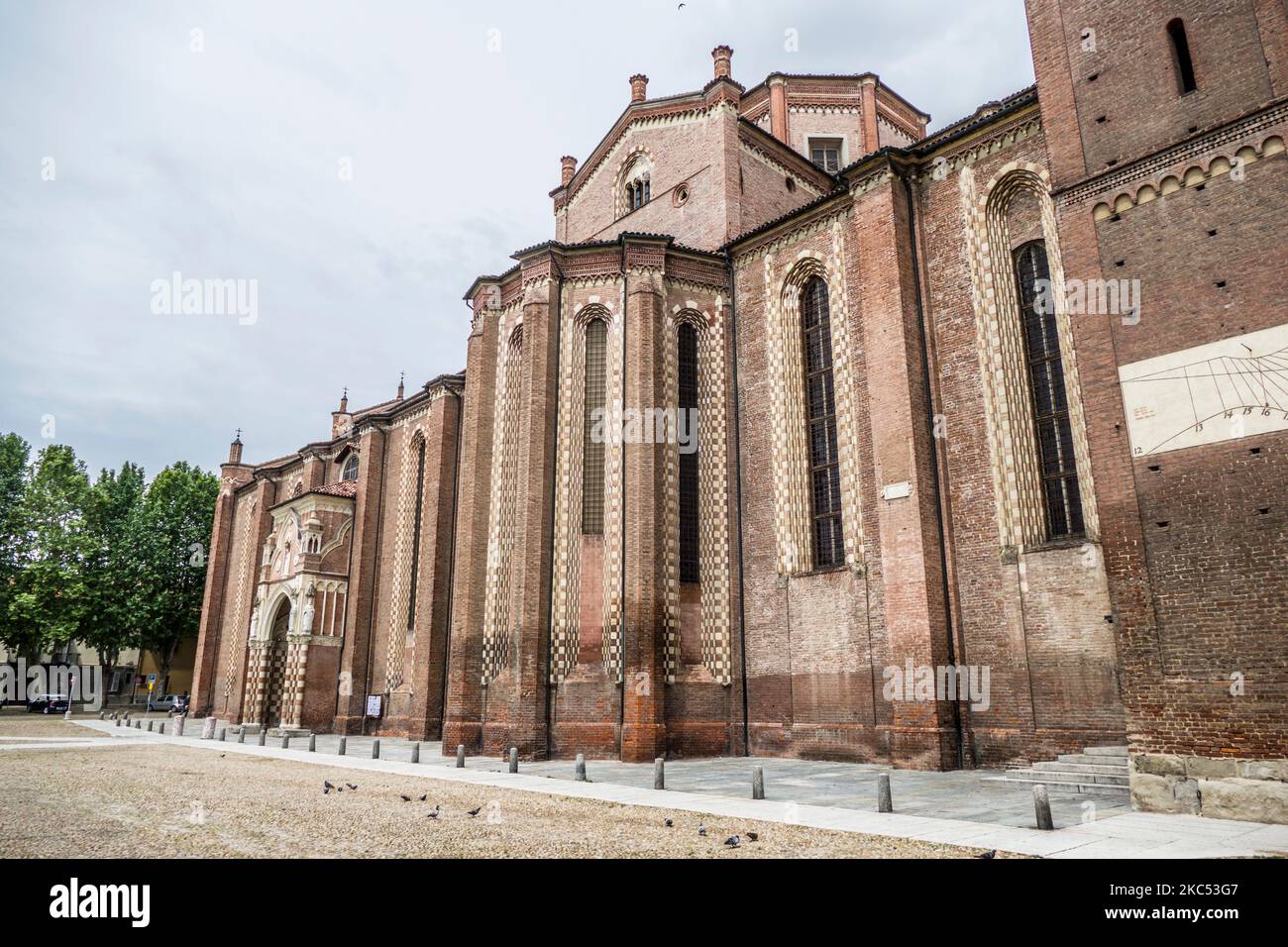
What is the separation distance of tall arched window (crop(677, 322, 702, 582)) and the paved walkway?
504 cm

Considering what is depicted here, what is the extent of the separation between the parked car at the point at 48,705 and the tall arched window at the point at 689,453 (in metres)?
41.2

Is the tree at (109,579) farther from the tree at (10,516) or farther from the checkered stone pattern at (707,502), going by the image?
the checkered stone pattern at (707,502)

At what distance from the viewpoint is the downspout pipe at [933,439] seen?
1557 cm

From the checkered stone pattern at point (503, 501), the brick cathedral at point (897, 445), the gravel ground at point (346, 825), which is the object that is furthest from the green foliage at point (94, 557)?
the gravel ground at point (346, 825)

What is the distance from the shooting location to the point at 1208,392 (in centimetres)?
1080

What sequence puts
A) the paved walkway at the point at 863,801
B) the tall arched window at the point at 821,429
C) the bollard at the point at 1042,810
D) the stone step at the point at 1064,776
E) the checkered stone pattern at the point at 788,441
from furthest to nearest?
the checkered stone pattern at the point at 788,441 → the tall arched window at the point at 821,429 → the stone step at the point at 1064,776 → the bollard at the point at 1042,810 → the paved walkway at the point at 863,801

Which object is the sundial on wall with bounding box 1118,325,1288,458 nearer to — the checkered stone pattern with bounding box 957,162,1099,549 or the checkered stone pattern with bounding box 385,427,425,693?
the checkered stone pattern with bounding box 957,162,1099,549

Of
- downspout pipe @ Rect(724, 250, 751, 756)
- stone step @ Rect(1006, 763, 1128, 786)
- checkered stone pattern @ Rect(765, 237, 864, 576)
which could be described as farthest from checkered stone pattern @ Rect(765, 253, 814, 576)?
stone step @ Rect(1006, 763, 1128, 786)

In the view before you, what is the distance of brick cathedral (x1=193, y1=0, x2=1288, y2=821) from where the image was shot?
10.8 meters

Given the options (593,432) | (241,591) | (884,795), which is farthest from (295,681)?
(884,795)

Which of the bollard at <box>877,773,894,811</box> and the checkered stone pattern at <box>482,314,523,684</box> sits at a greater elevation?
the checkered stone pattern at <box>482,314,523,684</box>
